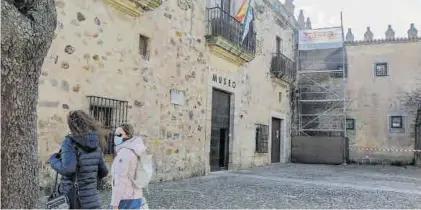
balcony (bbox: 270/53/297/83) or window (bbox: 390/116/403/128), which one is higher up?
balcony (bbox: 270/53/297/83)

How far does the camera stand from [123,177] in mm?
3150

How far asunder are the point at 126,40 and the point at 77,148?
4618 millimetres

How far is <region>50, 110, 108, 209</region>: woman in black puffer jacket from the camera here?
277 centimetres

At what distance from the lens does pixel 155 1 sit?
746cm

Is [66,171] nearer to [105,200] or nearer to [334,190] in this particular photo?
[105,200]

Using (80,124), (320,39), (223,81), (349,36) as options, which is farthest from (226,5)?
(349,36)

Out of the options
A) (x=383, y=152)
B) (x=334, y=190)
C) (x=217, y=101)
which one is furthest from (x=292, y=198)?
(x=383, y=152)

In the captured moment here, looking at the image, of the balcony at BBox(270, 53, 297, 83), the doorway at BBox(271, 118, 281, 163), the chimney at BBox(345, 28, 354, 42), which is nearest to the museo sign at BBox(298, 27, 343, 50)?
the balcony at BBox(270, 53, 297, 83)

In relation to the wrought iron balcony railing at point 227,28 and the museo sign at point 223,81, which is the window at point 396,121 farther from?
the museo sign at point 223,81

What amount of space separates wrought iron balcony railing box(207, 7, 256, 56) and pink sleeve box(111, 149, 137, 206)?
6965mm

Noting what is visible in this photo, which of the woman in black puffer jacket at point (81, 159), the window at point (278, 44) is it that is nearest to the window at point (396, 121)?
the window at point (278, 44)

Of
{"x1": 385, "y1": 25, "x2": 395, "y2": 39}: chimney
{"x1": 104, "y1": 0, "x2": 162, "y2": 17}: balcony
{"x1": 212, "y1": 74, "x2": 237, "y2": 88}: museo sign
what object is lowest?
{"x1": 212, "y1": 74, "x2": 237, "y2": 88}: museo sign

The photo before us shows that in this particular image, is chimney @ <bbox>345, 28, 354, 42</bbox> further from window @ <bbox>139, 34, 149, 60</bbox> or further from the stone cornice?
window @ <bbox>139, 34, 149, 60</bbox>

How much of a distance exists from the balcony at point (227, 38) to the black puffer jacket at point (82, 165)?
23.7ft
